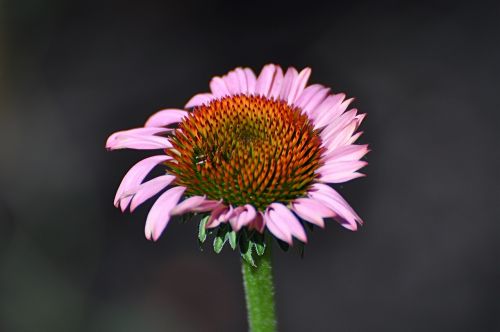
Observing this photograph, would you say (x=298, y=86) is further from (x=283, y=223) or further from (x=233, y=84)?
(x=283, y=223)

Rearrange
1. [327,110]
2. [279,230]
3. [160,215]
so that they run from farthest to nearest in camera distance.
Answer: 1. [327,110]
2. [160,215]
3. [279,230]

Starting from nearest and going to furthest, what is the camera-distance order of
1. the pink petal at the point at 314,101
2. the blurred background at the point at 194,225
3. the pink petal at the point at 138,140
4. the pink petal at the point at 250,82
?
1. the pink petal at the point at 138,140
2. the pink petal at the point at 314,101
3. the pink petal at the point at 250,82
4. the blurred background at the point at 194,225

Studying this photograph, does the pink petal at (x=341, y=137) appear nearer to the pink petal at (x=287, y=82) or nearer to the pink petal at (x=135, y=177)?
the pink petal at (x=287, y=82)

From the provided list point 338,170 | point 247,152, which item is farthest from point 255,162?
point 338,170

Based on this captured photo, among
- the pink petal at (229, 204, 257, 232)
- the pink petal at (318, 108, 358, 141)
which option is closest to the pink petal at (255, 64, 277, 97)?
the pink petal at (318, 108, 358, 141)

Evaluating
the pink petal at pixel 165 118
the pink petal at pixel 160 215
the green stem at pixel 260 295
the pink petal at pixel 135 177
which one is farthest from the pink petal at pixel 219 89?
the green stem at pixel 260 295

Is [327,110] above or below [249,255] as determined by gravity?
above
